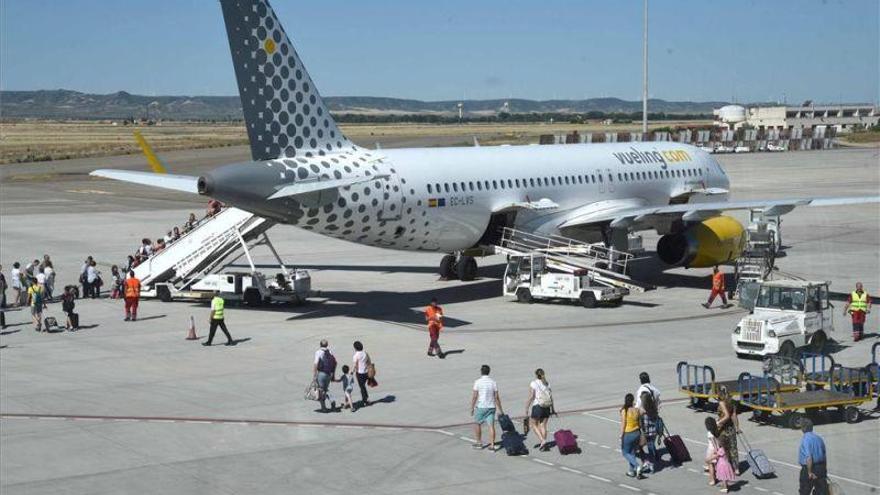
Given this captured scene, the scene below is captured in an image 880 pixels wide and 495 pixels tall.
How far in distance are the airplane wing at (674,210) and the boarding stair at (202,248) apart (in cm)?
1139

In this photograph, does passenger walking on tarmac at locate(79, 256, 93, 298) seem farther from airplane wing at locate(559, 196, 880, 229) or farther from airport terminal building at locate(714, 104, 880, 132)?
airport terminal building at locate(714, 104, 880, 132)

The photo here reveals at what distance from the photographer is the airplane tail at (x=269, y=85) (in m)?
34.3

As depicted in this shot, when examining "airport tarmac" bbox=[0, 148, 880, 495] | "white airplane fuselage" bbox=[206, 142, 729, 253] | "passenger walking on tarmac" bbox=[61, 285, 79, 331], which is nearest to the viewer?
"airport tarmac" bbox=[0, 148, 880, 495]

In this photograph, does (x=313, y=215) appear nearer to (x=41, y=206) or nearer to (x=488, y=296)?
(x=488, y=296)

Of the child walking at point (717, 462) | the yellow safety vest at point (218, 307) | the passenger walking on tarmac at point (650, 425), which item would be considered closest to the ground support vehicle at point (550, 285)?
the yellow safety vest at point (218, 307)

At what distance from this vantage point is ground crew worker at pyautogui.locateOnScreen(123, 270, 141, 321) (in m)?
36.0

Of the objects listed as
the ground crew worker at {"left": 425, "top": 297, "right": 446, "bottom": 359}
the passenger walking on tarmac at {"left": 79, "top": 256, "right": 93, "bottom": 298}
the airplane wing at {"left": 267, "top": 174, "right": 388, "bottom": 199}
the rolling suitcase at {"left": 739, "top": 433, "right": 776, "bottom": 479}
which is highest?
the airplane wing at {"left": 267, "top": 174, "right": 388, "bottom": 199}

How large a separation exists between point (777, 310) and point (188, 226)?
22283mm

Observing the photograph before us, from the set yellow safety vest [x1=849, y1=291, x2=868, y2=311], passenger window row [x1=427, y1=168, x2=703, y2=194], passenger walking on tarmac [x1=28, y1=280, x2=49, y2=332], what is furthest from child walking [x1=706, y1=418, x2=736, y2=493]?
passenger walking on tarmac [x1=28, y1=280, x2=49, y2=332]

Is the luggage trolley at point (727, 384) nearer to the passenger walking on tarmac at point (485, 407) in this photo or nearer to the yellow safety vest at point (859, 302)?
the passenger walking on tarmac at point (485, 407)

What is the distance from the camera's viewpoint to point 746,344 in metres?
28.9

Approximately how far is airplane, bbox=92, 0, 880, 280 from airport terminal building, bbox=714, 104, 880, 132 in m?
124

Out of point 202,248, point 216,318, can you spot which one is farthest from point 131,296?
point 216,318

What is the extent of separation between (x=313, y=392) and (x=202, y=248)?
15.9 m
